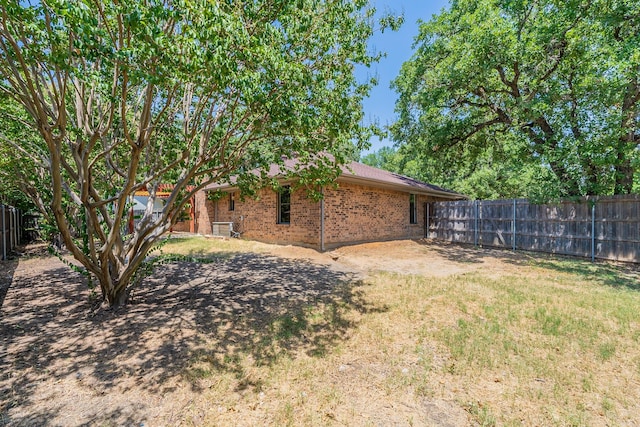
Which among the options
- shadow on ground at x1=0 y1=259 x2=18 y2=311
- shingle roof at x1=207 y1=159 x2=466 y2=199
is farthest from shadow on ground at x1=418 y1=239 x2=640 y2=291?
shadow on ground at x1=0 y1=259 x2=18 y2=311

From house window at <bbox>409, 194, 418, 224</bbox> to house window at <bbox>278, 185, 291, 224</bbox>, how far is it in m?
6.78

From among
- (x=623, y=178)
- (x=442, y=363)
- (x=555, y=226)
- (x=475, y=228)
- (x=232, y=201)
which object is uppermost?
(x=623, y=178)

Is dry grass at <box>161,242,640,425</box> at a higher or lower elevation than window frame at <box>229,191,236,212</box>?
lower

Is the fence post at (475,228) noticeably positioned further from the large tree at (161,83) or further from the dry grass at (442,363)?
the large tree at (161,83)

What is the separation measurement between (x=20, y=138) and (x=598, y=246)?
50.1 feet

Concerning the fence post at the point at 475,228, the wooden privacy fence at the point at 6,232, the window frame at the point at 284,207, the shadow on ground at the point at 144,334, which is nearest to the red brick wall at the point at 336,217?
the window frame at the point at 284,207

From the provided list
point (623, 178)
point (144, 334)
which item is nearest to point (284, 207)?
point (144, 334)

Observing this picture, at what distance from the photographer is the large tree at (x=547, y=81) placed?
8.66 metres

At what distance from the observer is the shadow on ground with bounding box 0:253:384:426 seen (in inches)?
104

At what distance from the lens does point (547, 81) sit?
1015cm

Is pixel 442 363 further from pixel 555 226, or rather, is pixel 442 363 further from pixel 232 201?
pixel 232 201

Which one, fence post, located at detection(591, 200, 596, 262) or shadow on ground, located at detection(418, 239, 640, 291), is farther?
fence post, located at detection(591, 200, 596, 262)

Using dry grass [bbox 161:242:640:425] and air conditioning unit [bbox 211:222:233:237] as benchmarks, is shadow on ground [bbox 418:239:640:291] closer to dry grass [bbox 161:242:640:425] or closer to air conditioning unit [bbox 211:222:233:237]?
dry grass [bbox 161:242:640:425]

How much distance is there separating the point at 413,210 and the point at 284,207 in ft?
23.6
